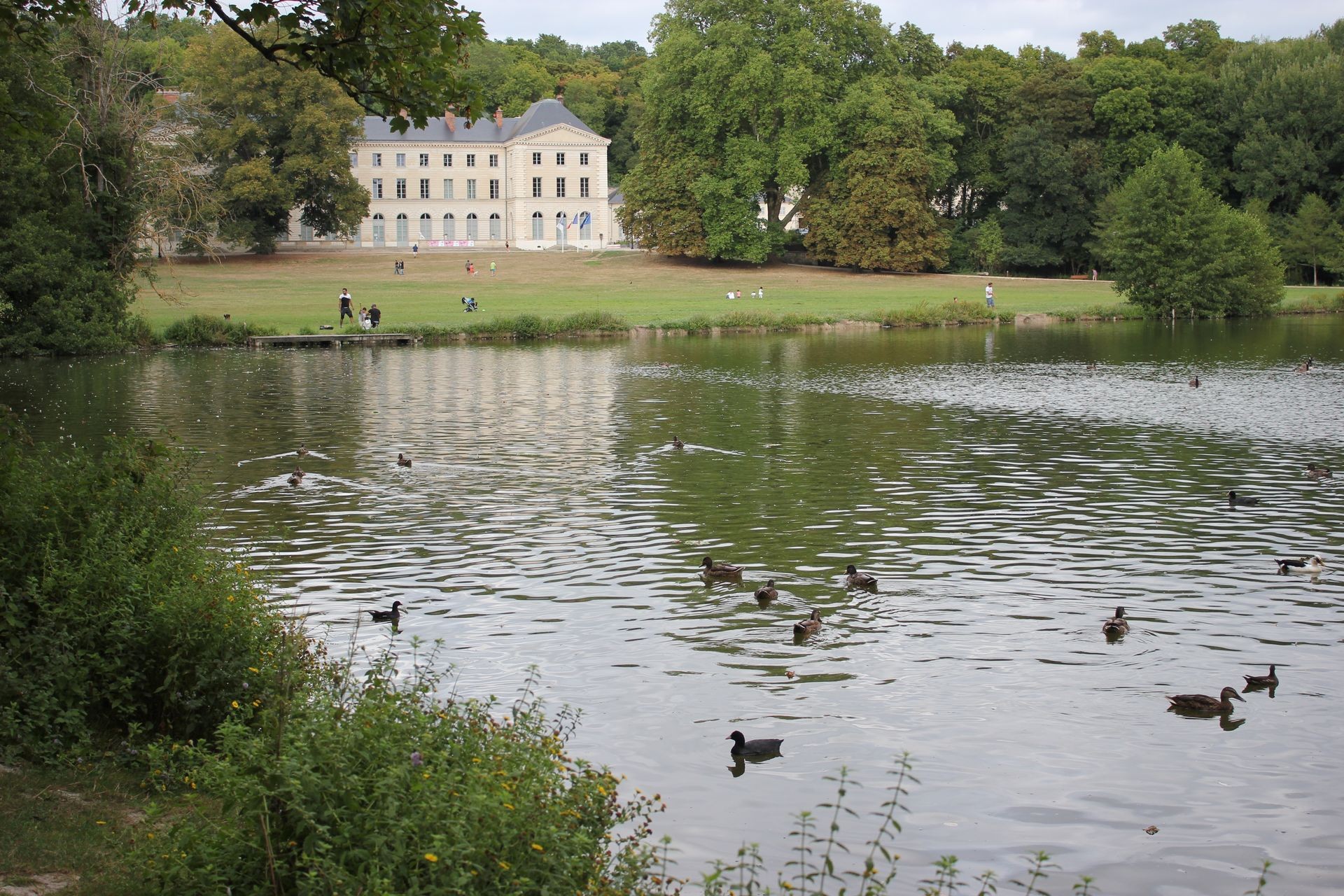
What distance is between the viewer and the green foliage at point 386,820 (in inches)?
233

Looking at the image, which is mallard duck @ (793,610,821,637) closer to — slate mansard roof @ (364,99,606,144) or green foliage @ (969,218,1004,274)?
green foliage @ (969,218,1004,274)

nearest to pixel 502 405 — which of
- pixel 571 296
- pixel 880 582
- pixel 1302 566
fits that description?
pixel 880 582

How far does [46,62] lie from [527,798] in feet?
129

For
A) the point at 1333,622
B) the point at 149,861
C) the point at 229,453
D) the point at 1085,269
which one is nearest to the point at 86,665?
the point at 149,861

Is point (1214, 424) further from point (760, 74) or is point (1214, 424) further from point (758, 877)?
point (760, 74)

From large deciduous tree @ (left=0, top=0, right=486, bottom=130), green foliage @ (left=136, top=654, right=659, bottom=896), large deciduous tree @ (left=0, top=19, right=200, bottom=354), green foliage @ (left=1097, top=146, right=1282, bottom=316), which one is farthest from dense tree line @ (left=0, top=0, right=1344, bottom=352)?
green foliage @ (left=136, top=654, right=659, bottom=896)

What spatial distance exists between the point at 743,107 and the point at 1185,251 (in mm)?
32854

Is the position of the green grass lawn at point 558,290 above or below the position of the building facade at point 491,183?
below

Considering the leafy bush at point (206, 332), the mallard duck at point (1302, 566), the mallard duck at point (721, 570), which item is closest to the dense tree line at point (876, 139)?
the leafy bush at point (206, 332)

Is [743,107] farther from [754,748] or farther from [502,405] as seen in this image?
[754,748]

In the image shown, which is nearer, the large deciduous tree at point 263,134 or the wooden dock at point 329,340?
the wooden dock at point 329,340

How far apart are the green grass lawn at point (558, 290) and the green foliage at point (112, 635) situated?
1807 inches

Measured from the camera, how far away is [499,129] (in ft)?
370

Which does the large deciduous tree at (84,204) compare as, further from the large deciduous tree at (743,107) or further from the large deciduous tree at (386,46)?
the large deciduous tree at (743,107)
